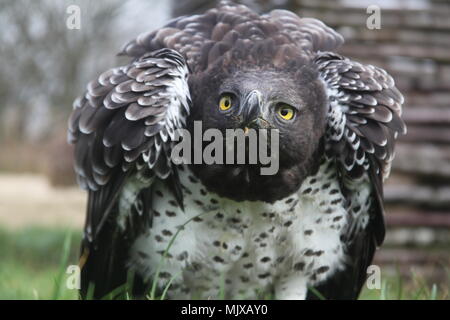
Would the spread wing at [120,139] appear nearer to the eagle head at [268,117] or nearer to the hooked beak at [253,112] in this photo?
the eagle head at [268,117]

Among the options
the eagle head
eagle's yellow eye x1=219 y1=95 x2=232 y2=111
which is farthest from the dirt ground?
eagle's yellow eye x1=219 y1=95 x2=232 y2=111

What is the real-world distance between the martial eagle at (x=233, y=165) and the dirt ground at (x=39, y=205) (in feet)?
23.7

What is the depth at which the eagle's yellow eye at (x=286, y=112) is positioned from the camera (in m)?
3.09

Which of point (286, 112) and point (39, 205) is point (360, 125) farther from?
point (39, 205)

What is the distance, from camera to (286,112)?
3.11 meters

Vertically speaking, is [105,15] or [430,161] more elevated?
[105,15]

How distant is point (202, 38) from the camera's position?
3518 mm

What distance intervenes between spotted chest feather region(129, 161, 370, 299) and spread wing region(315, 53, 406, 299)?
0.12 metres

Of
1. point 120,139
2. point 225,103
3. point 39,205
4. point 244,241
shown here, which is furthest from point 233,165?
point 39,205
